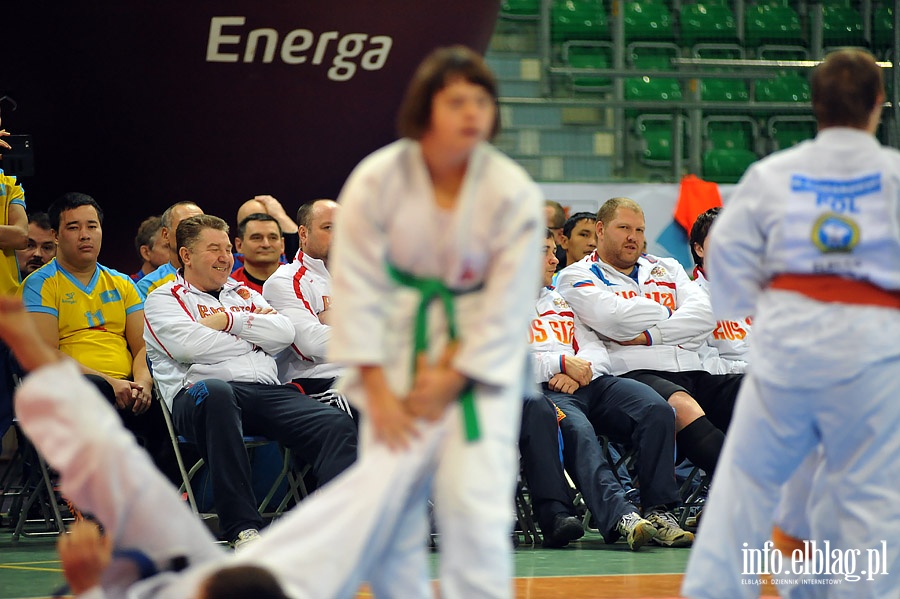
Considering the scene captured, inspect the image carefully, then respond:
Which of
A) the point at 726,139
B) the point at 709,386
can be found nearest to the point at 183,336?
the point at 709,386

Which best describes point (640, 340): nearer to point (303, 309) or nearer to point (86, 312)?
point (303, 309)

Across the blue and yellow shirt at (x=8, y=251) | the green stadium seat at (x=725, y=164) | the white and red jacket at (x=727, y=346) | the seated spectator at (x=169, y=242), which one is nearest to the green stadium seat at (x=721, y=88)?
the green stadium seat at (x=725, y=164)

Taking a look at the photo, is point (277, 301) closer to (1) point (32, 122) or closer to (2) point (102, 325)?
(2) point (102, 325)

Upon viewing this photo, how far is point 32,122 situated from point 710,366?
18.3ft

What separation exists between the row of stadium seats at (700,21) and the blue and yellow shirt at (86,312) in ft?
21.7

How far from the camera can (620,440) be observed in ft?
21.6

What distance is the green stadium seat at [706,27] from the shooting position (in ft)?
41.1

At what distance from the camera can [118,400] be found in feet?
20.7

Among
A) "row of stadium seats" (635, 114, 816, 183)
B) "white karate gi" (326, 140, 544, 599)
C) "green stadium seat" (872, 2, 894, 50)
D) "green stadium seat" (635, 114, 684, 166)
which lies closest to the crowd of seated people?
"white karate gi" (326, 140, 544, 599)

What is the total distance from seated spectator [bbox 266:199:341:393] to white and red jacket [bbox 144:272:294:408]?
162 mm

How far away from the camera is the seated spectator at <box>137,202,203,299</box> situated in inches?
288

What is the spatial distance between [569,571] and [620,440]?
4.74ft

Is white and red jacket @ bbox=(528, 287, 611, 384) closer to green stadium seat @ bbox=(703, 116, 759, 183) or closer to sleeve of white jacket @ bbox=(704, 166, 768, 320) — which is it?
sleeve of white jacket @ bbox=(704, 166, 768, 320)

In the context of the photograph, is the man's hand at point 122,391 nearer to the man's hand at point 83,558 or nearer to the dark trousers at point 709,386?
the dark trousers at point 709,386
